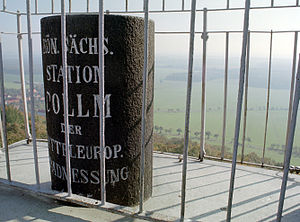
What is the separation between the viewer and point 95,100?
92.0 inches

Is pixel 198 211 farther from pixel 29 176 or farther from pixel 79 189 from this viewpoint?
pixel 29 176

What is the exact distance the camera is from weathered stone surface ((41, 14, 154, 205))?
7.46 ft

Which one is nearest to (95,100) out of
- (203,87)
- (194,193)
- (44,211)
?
(44,211)

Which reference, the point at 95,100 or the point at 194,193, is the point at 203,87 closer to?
the point at 194,193

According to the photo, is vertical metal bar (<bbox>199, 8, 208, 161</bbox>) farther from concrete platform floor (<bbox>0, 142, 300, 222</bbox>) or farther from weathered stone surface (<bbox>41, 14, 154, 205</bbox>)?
weathered stone surface (<bbox>41, 14, 154, 205</bbox>)

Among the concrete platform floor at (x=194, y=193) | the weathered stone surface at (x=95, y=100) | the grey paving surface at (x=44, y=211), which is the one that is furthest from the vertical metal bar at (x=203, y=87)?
the grey paving surface at (x=44, y=211)

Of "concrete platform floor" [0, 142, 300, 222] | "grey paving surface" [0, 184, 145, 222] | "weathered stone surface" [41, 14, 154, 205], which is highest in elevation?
"weathered stone surface" [41, 14, 154, 205]

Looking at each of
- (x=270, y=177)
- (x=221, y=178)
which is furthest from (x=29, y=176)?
(x=270, y=177)

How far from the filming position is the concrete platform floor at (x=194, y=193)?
7.73ft

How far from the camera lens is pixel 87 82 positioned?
7.59 feet

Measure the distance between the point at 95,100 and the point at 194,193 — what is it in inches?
61.6

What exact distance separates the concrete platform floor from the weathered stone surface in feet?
1.01

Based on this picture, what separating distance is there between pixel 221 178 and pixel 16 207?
232 centimetres

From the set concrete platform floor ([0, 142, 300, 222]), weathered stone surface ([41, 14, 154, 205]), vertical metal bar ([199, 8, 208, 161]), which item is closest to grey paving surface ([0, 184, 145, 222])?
concrete platform floor ([0, 142, 300, 222])
